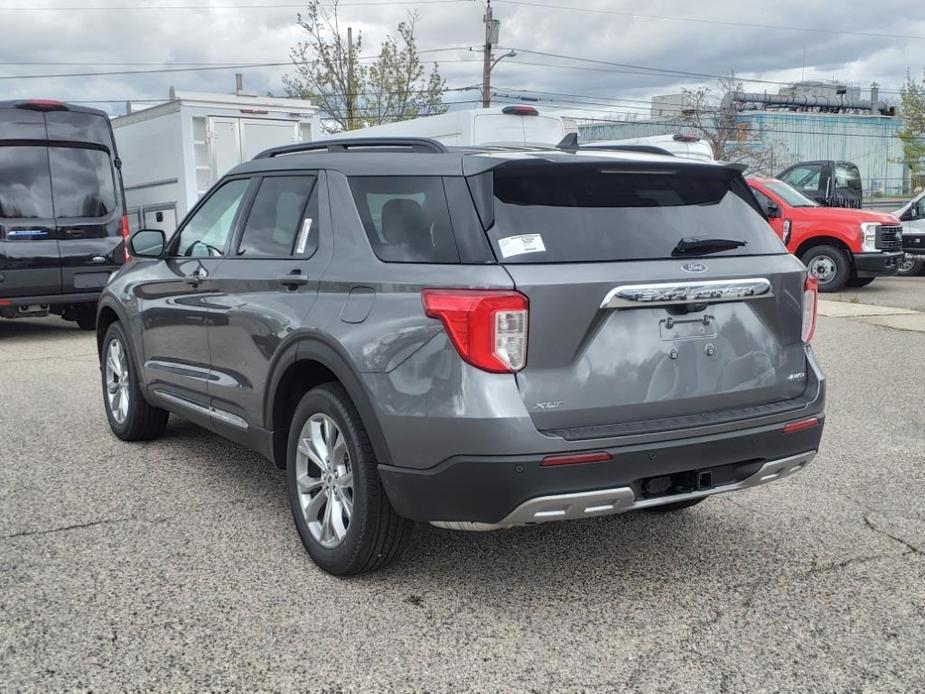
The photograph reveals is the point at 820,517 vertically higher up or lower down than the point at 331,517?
lower down

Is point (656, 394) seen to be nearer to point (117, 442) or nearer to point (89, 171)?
point (117, 442)

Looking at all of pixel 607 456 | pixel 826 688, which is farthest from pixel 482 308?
pixel 826 688

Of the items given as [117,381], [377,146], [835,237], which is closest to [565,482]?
[377,146]

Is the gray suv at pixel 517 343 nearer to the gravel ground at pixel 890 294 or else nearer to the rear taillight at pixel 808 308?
the rear taillight at pixel 808 308

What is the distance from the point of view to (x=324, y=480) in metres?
3.98

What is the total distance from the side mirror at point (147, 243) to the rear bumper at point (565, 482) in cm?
285

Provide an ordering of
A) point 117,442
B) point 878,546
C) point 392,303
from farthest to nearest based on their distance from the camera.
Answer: point 117,442 < point 878,546 < point 392,303

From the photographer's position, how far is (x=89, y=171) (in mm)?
11930

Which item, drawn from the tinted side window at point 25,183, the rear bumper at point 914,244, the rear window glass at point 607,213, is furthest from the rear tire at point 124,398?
the rear bumper at point 914,244

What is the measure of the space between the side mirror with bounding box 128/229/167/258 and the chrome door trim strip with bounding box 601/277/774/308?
3273mm

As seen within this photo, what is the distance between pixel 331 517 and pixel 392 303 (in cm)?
98

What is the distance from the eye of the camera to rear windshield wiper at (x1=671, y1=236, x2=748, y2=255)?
366cm

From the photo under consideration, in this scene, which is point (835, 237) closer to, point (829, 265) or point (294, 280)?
point (829, 265)

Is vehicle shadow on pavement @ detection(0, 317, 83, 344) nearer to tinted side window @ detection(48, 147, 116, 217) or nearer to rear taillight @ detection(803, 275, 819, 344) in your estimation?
tinted side window @ detection(48, 147, 116, 217)
